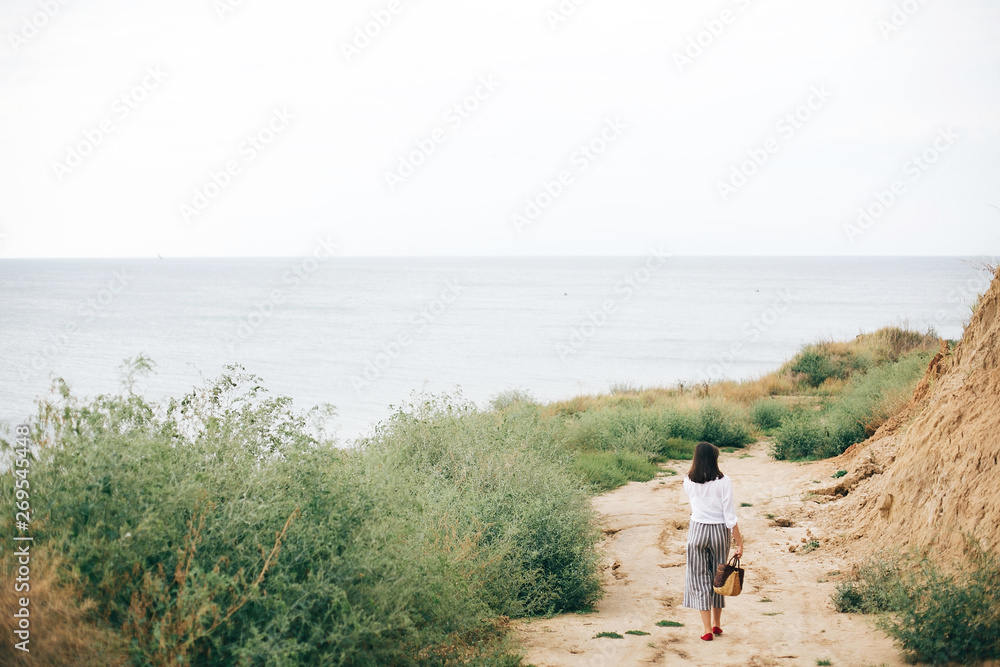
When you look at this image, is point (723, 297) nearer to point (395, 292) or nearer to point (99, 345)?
point (395, 292)

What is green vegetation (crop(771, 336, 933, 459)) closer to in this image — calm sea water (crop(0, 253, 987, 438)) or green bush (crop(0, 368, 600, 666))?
calm sea water (crop(0, 253, 987, 438))

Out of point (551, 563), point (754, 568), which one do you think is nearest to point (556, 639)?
point (551, 563)

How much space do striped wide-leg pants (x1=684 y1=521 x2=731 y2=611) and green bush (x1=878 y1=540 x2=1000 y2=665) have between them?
1.39 meters

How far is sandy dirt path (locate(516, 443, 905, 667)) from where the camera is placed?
235 inches

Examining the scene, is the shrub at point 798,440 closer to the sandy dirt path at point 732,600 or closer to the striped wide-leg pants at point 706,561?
the sandy dirt path at point 732,600

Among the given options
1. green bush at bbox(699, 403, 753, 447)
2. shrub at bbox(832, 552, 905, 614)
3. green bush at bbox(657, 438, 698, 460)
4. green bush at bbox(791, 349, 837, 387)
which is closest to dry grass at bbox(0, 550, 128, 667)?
shrub at bbox(832, 552, 905, 614)

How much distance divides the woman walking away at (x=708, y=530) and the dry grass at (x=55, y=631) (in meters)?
4.88

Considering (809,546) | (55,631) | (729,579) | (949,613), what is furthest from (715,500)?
(55,631)

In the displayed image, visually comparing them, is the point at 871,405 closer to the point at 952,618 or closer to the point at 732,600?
the point at 732,600

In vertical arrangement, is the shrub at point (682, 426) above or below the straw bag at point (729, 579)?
above

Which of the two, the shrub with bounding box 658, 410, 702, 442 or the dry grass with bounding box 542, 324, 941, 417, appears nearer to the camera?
the shrub with bounding box 658, 410, 702, 442

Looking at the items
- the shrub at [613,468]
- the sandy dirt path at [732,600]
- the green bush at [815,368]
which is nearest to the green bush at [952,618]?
the sandy dirt path at [732,600]

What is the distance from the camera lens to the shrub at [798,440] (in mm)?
14422

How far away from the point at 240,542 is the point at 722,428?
14.4m
